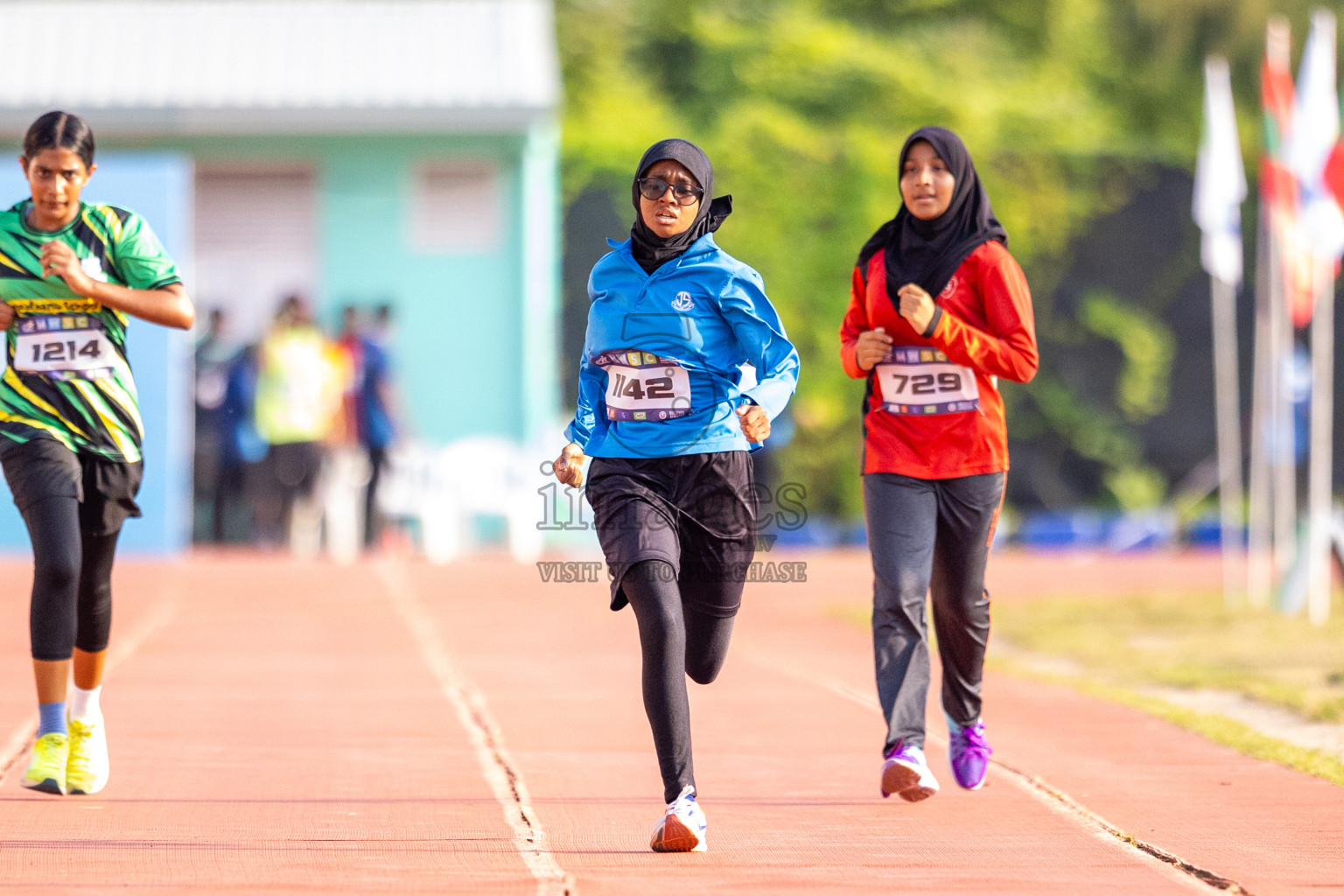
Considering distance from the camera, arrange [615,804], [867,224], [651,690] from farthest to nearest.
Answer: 1. [867,224]
2. [615,804]
3. [651,690]

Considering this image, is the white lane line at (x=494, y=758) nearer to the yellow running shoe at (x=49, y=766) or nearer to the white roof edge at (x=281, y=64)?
the yellow running shoe at (x=49, y=766)

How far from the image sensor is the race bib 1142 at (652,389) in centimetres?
531

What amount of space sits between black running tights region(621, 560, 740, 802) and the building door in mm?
14233

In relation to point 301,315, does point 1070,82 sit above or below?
above

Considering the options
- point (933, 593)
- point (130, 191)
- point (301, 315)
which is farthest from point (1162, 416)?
point (933, 593)

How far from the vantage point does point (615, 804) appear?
5.95m

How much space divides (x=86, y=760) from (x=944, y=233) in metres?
3.15

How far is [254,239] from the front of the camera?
19.0m

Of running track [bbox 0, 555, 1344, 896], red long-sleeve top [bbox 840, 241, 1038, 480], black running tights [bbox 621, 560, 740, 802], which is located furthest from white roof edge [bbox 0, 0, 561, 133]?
black running tights [bbox 621, 560, 740, 802]

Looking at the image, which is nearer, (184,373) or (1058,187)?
(184,373)

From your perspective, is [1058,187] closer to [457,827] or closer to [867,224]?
[867,224]

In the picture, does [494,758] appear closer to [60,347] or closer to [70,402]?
[70,402]

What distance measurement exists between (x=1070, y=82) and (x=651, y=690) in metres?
32.8

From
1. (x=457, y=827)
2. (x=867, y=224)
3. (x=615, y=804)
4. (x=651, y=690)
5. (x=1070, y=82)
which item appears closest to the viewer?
(x=651, y=690)
